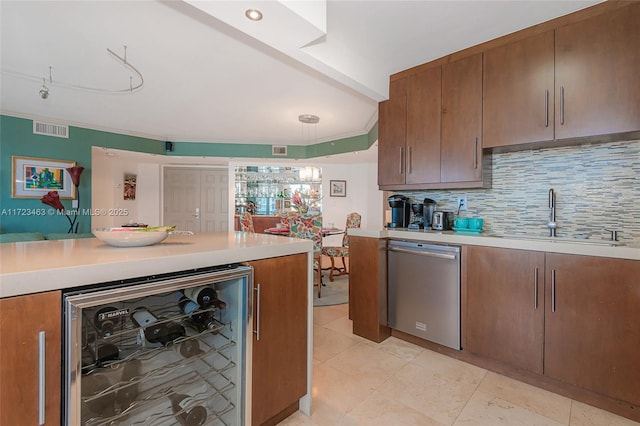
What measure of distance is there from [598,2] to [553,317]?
1.99 metres

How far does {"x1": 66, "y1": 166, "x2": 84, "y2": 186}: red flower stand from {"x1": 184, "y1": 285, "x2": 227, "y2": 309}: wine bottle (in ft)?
14.1

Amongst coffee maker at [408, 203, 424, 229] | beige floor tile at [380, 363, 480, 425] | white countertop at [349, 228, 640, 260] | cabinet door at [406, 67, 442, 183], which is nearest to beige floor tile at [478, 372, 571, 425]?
beige floor tile at [380, 363, 480, 425]

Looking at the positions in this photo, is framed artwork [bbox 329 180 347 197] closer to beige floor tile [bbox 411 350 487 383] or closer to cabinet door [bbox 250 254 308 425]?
beige floor tile [bbox 411 350 487 383]

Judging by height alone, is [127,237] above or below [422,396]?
above

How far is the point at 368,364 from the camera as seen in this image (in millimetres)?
2201

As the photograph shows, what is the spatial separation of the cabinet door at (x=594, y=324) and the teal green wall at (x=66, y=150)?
2.94 meters

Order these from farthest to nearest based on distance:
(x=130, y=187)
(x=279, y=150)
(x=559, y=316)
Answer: (x=130, y=187)
(x=279, y=150)
(x=559, y=316)

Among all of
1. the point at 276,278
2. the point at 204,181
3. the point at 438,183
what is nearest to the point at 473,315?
the point at 438,183

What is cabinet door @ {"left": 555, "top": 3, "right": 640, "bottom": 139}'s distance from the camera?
1738 mm

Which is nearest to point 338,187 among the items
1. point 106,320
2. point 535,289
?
point 535,289

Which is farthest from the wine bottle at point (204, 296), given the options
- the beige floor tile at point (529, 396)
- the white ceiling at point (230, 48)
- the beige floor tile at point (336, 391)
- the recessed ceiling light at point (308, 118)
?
the recessed ceiling light at point (308, 118)

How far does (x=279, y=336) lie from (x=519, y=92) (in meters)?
2.34

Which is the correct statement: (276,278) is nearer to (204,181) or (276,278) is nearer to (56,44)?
(56,44)

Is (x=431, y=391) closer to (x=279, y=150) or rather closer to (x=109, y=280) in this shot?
(x=109, y=280)
